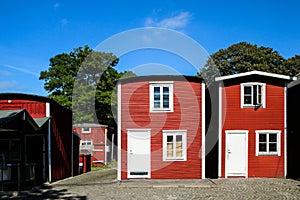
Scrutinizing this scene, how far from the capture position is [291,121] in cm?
1633

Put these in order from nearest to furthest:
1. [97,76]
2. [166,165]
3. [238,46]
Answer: [166,165] → [97,76] → [238,46]

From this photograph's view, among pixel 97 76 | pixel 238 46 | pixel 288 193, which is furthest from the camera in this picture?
pixel 238 46

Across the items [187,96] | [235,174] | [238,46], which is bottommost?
[235,174]

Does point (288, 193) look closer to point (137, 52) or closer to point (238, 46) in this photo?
point (137, 52)

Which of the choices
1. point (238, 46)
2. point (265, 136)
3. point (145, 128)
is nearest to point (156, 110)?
point (145, 128)

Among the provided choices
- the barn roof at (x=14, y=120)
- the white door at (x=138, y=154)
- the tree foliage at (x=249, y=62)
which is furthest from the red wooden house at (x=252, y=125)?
the tree foliage at (x=249, y=62)

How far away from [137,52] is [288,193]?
11326 millimetres

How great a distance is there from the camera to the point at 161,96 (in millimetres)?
15844

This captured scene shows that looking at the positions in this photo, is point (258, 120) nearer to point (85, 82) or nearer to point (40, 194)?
point (40, 194)

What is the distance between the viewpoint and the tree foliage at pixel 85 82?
37781 mm

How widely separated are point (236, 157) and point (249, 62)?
1138 inches

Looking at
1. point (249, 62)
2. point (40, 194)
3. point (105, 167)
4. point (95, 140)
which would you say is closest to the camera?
point (40, 194)

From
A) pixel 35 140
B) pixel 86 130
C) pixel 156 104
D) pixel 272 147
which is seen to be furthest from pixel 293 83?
pixel 86 130

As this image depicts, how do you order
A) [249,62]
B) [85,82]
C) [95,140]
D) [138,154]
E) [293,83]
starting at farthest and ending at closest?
[249,62], [85,82], [95,140], [293,83], [138,154]
